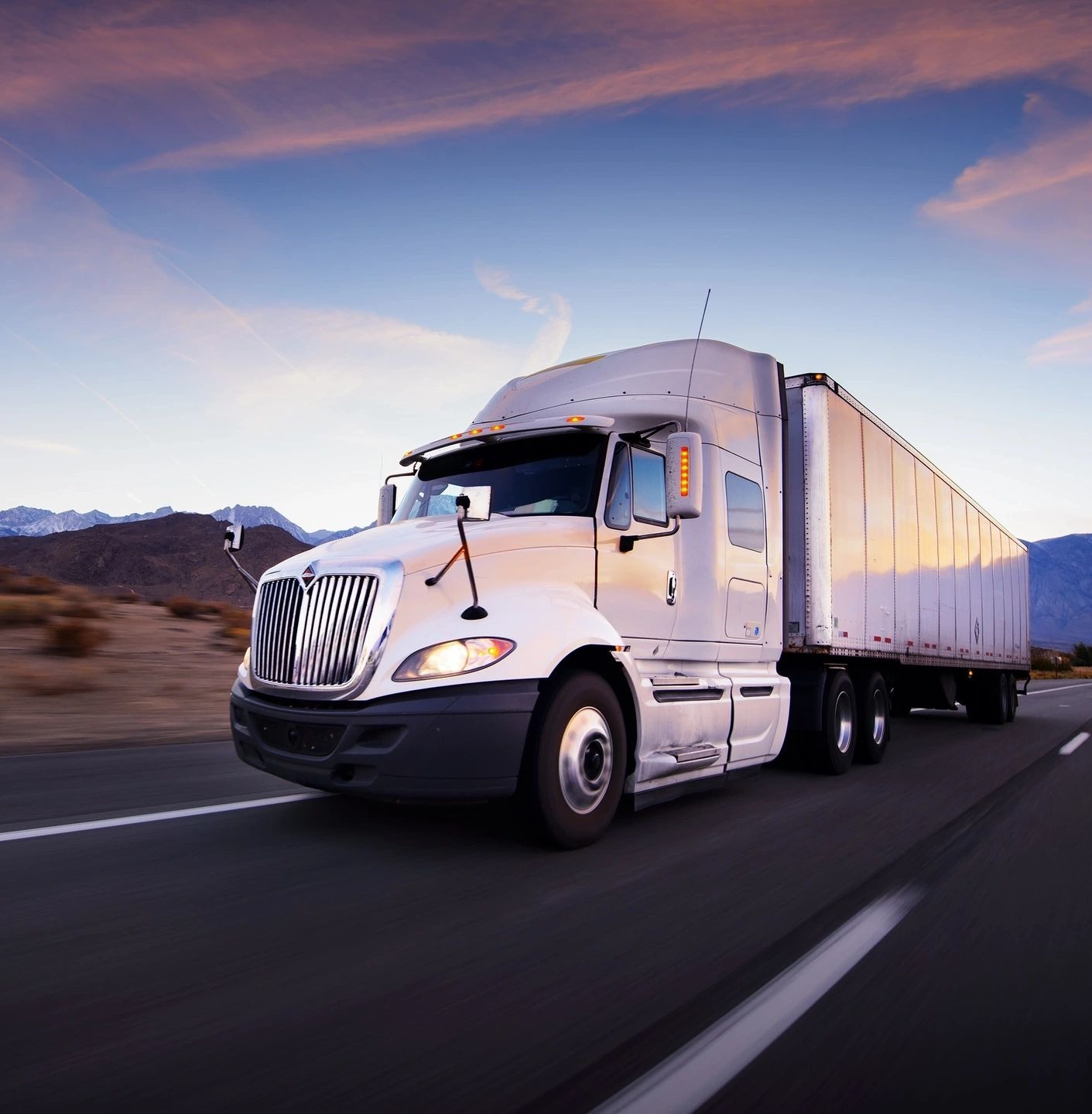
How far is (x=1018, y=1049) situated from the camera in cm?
280

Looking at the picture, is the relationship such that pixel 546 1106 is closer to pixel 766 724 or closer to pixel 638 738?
pixel 638 738

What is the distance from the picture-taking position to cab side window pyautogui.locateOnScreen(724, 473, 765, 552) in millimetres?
7125

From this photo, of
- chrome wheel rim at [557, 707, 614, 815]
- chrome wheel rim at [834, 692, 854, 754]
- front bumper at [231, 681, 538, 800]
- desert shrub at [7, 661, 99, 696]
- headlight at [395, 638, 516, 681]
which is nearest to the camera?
front bumper at [231, 681, 538, 800]

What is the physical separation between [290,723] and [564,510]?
2045 mm

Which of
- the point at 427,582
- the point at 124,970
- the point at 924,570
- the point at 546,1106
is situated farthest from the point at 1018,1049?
the point at 924,570

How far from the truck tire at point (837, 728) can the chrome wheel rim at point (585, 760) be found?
3933mm

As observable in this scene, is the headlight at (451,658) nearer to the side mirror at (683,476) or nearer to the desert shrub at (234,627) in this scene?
the side mirror at (683,476)

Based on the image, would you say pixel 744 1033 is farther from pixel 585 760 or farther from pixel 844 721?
pixel 844 721

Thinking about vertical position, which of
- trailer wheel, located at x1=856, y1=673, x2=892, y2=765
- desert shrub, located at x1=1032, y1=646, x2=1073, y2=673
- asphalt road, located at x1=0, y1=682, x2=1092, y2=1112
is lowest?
desert shrub, located at x1=1032, y1=646, x2=1073, y2=673

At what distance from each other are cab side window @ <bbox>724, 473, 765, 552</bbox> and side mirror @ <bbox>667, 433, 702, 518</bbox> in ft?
3.97

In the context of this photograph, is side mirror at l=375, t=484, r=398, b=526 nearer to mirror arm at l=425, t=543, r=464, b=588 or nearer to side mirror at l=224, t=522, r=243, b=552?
side mirror at l=224, t=522, r=243, b=552

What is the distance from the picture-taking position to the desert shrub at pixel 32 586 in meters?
16.2

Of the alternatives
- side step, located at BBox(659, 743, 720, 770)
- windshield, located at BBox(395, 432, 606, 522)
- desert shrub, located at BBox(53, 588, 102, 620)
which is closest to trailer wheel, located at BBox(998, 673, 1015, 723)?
side step, located at BBox(659, 743, 720, 770)

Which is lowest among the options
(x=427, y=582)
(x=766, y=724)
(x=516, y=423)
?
(x=766, y=724)
